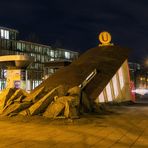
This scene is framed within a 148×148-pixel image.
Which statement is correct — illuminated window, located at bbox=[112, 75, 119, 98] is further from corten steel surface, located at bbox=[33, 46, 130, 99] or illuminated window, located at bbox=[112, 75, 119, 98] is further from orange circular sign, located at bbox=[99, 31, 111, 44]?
orange circular sign, located at bbox=[99, 31, 111, 44]

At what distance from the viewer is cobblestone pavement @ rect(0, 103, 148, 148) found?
10.7 metres

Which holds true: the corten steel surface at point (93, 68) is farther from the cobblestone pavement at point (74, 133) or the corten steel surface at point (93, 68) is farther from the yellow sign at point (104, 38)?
the cobblestone pavement at point (74, 133)

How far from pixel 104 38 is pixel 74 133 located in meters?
21.3

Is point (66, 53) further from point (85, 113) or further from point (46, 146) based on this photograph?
point (46, 146)

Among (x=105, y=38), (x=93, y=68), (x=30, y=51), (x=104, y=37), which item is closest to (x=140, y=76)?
(x=30, y=51)

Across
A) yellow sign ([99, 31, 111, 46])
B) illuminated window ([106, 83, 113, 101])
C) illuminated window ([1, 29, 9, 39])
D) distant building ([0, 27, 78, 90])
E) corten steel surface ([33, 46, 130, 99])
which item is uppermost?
illuminated window ([1, 29, 9, 39])

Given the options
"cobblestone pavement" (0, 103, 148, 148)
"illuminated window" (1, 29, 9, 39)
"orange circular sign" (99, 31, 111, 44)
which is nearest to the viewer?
"cobblestone pavement" (0, 103, 148, 148)

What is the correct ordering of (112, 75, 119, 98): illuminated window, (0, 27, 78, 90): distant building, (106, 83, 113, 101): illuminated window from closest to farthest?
(106, 83, 113, 101): illuminated window → (112, 75, 119, 98): illuminated window → (0, 27, 78, 90): distant building

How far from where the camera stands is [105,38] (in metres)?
33.2

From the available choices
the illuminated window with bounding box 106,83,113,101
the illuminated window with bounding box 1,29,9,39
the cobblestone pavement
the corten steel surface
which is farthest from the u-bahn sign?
the illuminated window with bounding box 1,29,9,39

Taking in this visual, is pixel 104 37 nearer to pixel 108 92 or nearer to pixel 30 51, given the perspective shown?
pixel 108 92

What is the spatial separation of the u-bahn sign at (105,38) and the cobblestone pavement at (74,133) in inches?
630

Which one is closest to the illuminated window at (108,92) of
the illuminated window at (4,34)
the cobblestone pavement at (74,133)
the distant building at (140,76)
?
the cobblestone pavement at (74,133)

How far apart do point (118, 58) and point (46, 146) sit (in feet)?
66.7
